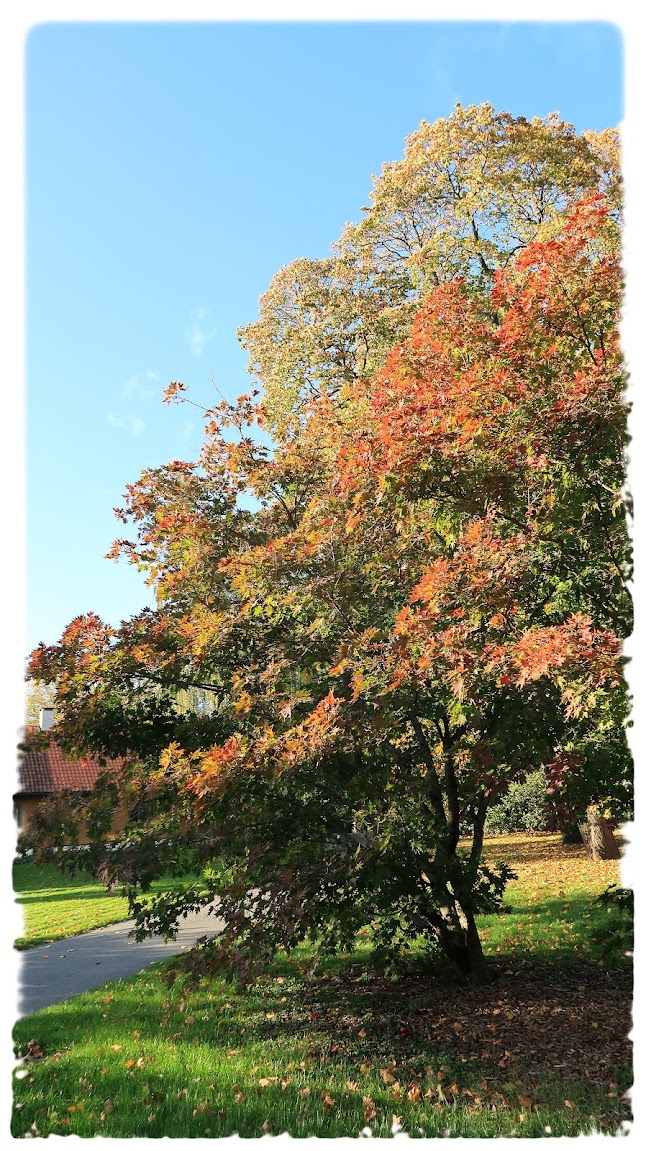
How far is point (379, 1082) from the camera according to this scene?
17.2ft

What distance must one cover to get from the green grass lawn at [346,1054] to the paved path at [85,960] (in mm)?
600

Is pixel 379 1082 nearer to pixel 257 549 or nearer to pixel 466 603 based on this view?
pixel 466 603

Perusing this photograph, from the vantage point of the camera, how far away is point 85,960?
1034 cm

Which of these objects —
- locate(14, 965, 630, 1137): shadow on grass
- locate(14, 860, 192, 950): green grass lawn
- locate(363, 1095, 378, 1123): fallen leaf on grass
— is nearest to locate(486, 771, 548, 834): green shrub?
locate(14, 860, 192, 950): green grass lawn

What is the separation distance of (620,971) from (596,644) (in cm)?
490

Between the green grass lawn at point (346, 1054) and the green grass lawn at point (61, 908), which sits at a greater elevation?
the green grass lawn at point (346, 1054)

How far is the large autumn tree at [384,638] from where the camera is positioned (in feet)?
17.2

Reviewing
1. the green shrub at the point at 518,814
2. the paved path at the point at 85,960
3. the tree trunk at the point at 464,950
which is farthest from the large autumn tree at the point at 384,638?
the green shrub at the point at 518,814

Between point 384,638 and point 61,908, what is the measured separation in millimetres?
13687

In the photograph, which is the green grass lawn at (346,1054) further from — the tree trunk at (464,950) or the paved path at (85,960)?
the paved path at (85,960)

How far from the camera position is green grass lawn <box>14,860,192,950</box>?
42.1 ft

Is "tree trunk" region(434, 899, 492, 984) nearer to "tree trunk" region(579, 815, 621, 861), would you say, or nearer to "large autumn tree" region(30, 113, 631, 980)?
"large autumn tree" region(30, 113, 631, 980)

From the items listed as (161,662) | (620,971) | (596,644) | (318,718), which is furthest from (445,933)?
(596,644)

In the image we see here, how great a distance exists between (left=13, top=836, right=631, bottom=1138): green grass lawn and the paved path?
0.60 m
